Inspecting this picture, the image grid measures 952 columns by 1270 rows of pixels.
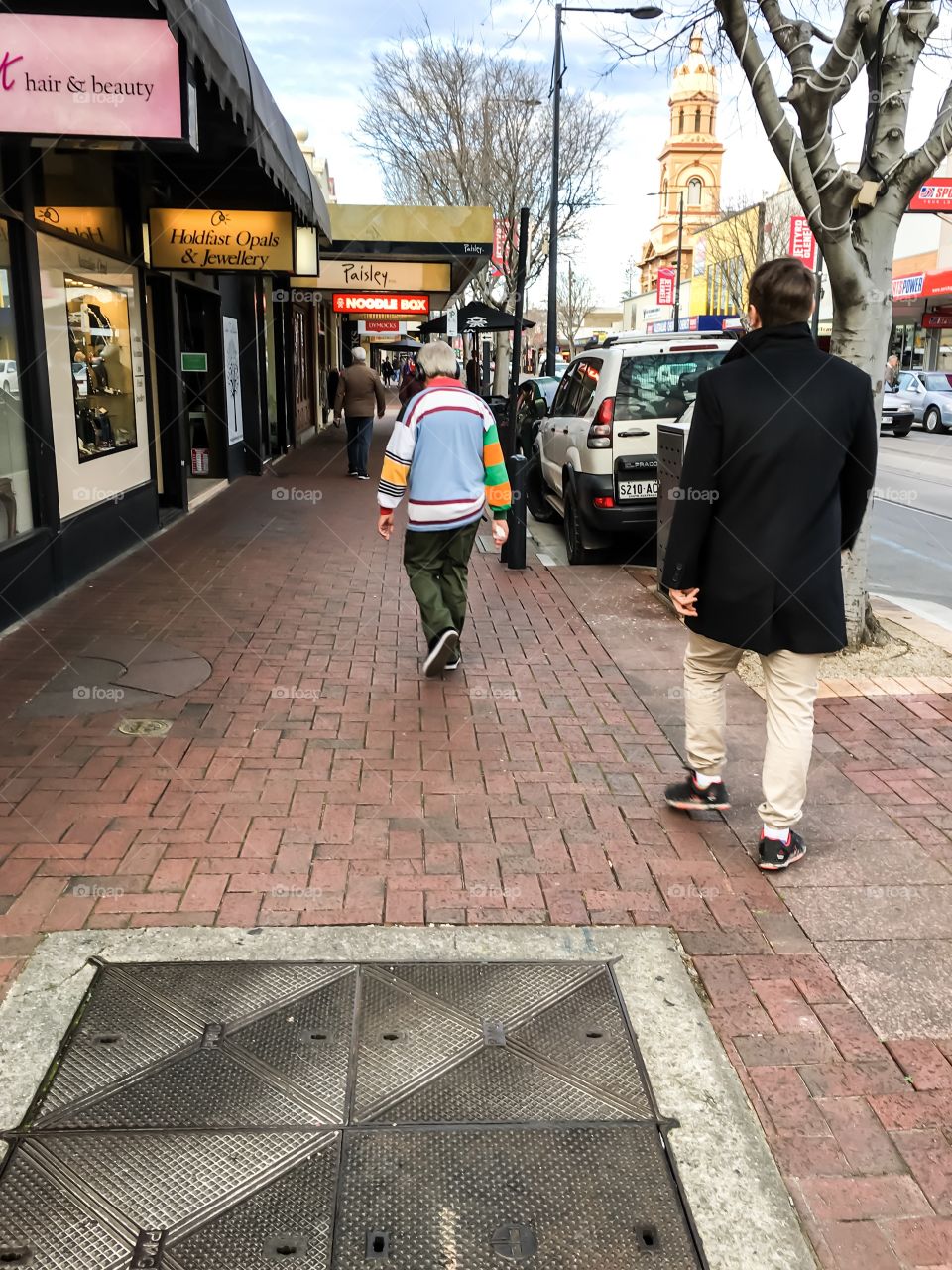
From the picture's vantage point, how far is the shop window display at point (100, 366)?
859 cm

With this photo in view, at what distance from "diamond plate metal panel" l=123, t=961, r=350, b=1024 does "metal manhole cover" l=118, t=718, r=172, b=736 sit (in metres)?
2.04

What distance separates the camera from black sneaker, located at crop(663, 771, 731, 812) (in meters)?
4.38

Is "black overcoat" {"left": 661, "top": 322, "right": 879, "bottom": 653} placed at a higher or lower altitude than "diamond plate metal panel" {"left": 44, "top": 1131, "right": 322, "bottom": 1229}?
higher

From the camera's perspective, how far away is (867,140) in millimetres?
6477

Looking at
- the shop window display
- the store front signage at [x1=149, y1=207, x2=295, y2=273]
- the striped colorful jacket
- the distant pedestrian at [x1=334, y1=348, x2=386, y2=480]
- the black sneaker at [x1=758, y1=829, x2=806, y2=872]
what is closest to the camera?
the black sneaker at [x1=758, y1=829, x2=806, y2=872]

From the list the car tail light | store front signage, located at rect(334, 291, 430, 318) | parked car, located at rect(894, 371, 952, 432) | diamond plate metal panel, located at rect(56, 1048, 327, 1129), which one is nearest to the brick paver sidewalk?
diamond plate metal panel, located at rect(56, 1048, 327, 1129)

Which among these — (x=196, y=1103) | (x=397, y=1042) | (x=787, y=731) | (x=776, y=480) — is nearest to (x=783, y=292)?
(x=776, y=480)

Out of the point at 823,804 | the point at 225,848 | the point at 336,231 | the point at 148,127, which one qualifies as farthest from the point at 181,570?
the point at 336,231

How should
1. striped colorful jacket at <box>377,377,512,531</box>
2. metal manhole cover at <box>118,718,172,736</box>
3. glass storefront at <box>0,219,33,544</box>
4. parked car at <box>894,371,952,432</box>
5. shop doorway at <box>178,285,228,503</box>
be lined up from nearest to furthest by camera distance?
metal manhole cover at <box>118,718,172,736</box>, striped colorful jacket at <box>377,377,512,531</box>, glass storefront at <box>0,219,33,544</box>, shop doorway at <box>178,285,228,503</box>, parked car at <box>894,371,952,432</box>

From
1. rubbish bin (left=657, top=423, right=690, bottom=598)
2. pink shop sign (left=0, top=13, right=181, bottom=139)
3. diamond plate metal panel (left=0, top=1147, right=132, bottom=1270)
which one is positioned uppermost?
pink shop sign (left=0, top=13, right=181, bottom=139)

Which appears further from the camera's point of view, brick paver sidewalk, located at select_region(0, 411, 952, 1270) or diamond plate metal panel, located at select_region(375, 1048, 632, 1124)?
brick paver sidewalk, located at select_region(0, 411, 952, 1270)

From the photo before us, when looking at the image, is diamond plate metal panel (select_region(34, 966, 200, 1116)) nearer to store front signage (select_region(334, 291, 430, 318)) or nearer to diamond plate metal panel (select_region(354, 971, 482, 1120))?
diamond plate metal panel (select_region(354, 971, 482, 1120))

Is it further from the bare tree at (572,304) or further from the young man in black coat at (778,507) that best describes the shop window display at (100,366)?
the bare tree at (572,304)

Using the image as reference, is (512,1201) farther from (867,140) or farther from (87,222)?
(87,222)
